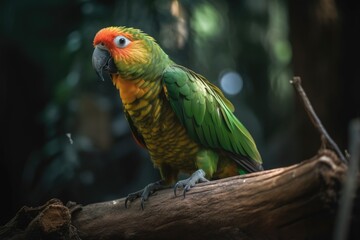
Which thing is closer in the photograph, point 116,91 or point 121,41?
point 121,41

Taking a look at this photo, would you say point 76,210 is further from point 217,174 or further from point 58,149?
point 58,149

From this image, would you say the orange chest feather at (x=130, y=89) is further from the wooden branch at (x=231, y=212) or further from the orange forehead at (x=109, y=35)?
the wooden branch at (x=231, y=212)

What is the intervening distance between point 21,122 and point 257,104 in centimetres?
281

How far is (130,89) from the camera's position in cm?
270

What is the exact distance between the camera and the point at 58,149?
14.6 feet

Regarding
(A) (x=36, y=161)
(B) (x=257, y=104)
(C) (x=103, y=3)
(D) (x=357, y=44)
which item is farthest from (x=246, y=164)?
(B) (x=257, y=104)

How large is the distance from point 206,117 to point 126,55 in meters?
0.56

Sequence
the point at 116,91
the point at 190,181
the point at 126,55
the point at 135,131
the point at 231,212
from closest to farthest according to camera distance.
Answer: the point at 231,212 → the point at 190,181 → the point at 126,55 → the point at 135,131 → the point at 116,91

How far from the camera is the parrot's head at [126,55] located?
2.65 metres

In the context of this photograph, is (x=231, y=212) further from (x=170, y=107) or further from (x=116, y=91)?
(x=116, y=91)

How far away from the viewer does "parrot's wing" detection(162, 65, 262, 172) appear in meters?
2.63

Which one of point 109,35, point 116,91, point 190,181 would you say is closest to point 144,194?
point 190,181

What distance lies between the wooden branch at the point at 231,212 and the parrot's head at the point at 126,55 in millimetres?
694

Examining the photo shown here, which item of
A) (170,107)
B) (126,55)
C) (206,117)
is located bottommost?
(206,117)
